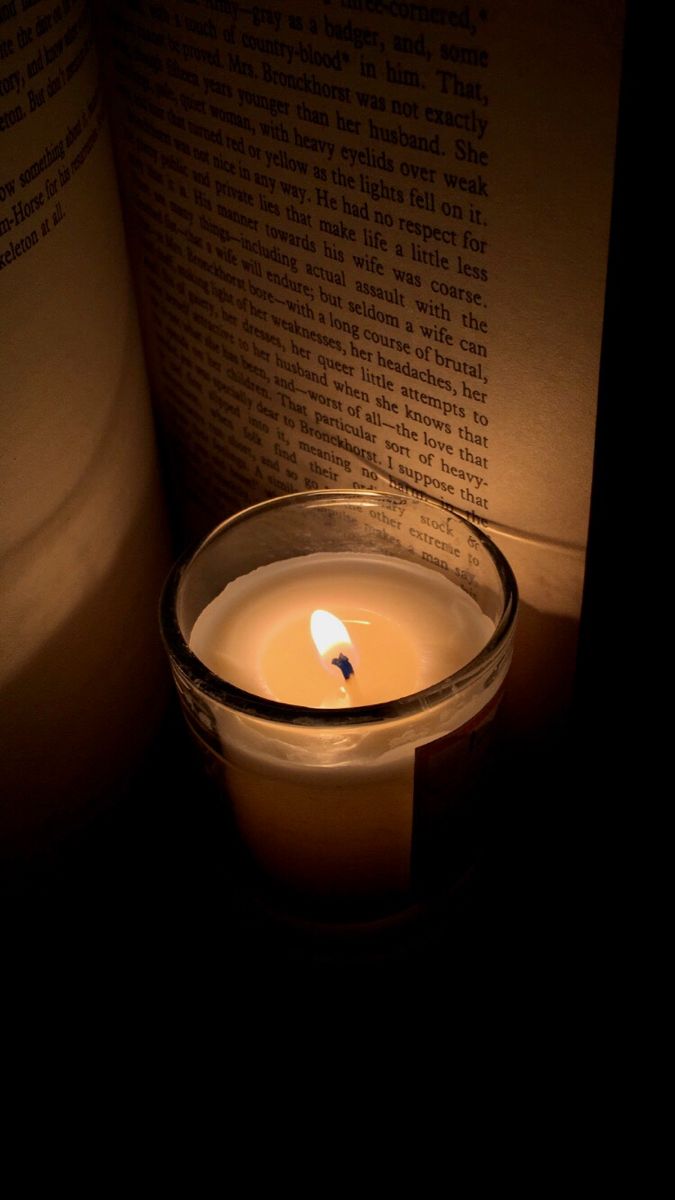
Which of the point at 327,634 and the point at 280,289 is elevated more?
the point at 280,289

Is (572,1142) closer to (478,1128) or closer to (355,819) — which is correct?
(478,1128)

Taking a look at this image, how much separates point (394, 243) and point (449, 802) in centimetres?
21

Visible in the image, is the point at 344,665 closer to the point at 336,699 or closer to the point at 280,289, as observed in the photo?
the point at 336,699

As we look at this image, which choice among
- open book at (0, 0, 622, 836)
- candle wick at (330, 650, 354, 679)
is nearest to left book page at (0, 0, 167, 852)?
open book at (0, 0, 622, 836)

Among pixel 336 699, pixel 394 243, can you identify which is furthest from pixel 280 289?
pixel 336 699

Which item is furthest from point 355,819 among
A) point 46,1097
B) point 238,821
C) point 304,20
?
point 304,20

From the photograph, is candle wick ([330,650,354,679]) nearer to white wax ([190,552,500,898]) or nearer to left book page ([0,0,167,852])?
white wax ([190,552,500,898])

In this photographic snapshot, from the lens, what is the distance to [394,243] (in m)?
0.36

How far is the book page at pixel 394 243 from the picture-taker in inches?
12.0

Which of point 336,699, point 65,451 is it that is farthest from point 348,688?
point 65,451

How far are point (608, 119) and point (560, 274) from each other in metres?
0.05

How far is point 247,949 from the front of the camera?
430mm

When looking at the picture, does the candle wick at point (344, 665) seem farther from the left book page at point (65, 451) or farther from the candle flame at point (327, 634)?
the left book page at point (65, 451)

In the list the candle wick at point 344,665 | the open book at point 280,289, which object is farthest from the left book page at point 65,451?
the candle wick at point 344,665
